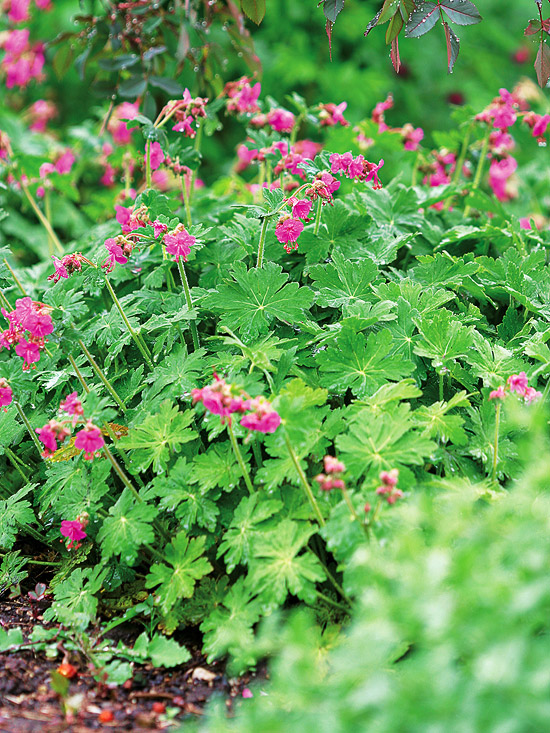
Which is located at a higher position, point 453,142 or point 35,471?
point 453,142

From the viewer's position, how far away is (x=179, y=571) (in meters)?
1.64

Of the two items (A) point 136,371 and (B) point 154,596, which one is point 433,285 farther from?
(B) point 154,596

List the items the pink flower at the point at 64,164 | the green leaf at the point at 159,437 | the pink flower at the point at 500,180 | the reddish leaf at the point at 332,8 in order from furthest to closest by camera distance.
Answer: the pink flower at the point at 64,164 < the pink flower at the point at 500,180 < the reddish leaf at the point at 332,8 < the green leaf at the point at 159,437

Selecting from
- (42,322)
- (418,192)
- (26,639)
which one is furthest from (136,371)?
(418,192)

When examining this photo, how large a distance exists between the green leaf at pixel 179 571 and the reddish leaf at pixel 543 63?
1516mm

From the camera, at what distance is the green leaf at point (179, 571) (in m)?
1.60

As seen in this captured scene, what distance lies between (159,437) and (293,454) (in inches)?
15.6

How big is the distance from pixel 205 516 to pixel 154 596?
0.28m

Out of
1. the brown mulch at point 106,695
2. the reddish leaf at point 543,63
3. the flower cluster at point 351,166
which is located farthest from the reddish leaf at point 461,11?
the brown mulch at point 106,695

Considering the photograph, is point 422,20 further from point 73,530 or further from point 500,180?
point 500,180

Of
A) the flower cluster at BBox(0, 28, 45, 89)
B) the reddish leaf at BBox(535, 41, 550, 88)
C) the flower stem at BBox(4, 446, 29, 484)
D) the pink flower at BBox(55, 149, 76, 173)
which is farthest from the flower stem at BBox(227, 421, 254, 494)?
the flower cluster at BBox(0, 28, 45, 89)

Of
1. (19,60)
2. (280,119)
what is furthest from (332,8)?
(19,60)

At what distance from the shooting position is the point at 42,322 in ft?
5.11

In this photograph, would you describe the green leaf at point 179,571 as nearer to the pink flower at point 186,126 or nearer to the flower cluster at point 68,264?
the flower cluster at point 68,264
